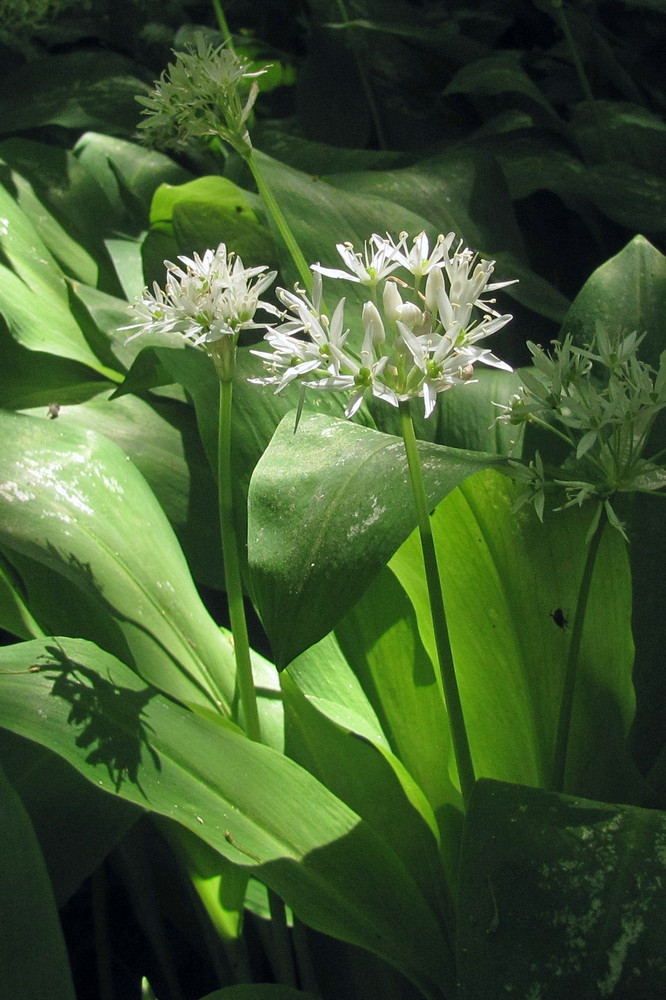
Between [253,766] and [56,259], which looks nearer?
[253,766]

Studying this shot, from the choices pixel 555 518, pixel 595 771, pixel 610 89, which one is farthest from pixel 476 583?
pixel 610 89

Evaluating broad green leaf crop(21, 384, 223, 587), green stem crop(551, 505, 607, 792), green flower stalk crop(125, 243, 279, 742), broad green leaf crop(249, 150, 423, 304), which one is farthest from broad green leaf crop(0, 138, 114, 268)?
green stem crop(551, 505, 607, 792)

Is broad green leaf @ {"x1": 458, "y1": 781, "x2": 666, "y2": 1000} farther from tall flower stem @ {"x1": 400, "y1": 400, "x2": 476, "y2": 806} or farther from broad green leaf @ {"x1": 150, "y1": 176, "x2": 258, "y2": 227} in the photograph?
broad green leaf @ {"x1": 150, "y1": 176, "x2": 258, "y2": 227}

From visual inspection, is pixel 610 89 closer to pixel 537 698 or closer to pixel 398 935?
pixel 537 698

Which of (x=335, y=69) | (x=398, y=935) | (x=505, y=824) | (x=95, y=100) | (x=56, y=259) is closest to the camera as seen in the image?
(x=505, y=824)

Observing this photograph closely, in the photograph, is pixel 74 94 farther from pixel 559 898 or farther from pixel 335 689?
pixel 559 898
